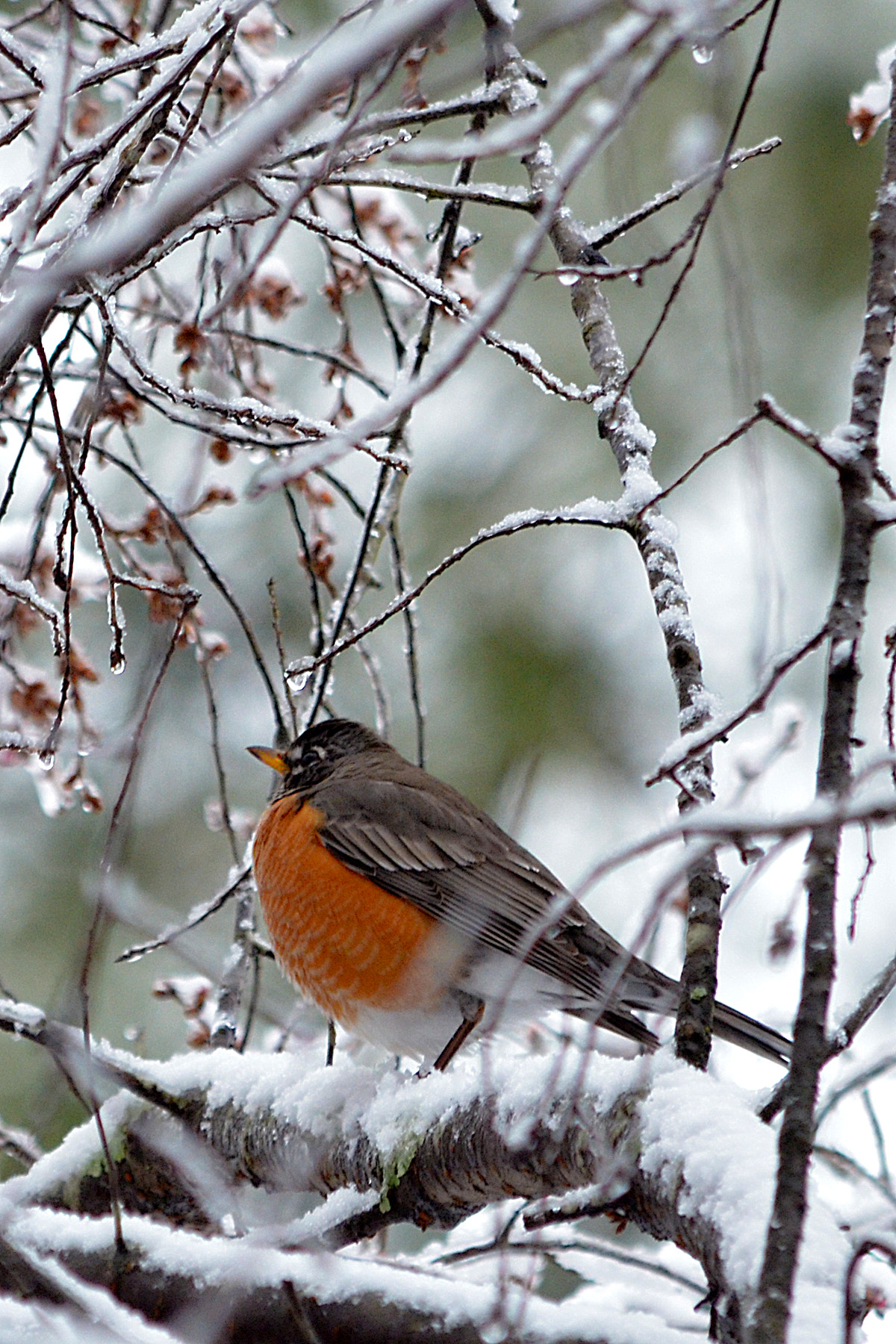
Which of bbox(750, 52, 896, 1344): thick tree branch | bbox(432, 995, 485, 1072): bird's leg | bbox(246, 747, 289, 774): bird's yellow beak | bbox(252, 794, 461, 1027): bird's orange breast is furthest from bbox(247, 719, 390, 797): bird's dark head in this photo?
bbox(750, 52, 896, 1344): thick tree branch

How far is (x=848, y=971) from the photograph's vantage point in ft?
20.8

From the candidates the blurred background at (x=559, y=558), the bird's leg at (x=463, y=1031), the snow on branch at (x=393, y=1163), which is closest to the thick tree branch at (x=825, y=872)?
the snow on branch at (x=393, y=1163)

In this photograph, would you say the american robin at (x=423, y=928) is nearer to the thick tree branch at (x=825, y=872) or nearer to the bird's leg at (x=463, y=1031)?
the bird's leg at (x=463, y=1031)

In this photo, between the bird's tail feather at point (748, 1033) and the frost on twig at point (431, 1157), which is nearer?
the frost on twig at point (431, 1157)

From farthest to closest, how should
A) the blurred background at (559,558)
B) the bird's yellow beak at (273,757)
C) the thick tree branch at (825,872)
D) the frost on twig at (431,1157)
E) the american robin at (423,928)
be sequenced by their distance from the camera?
the blurred background at (559,558)
the bird's yellow beak at (273,757)
the american robin at (423,928)
the frost on twig at (431,1157)
the thick tree branch at (825,872)

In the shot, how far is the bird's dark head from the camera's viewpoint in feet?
13.3

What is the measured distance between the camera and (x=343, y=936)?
3.31 m

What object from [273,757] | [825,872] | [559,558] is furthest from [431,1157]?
[559,558]

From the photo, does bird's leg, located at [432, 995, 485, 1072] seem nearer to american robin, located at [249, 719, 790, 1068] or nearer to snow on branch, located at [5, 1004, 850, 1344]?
american robin, located at [249, 719, 790, 1068]

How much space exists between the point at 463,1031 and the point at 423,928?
0.27 meters

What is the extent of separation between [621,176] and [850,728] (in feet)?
3.39

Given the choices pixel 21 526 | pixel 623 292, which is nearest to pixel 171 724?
pixel 623 292

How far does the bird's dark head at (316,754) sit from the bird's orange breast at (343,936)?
1.51 ft

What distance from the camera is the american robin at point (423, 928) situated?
10.3ft
